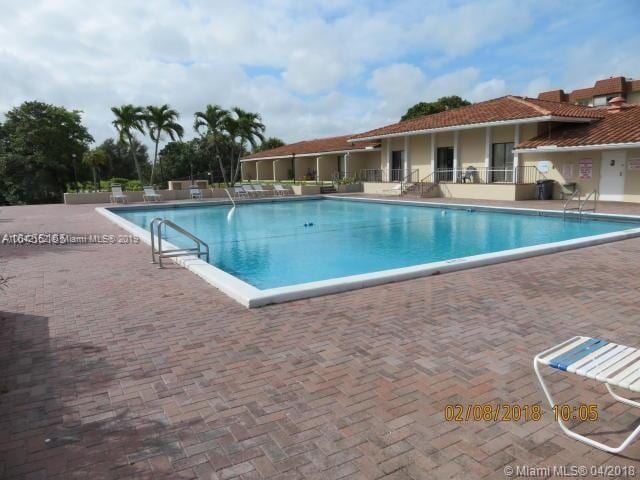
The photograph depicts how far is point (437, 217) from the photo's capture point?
18.0 m

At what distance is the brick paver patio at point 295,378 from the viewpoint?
2.76m

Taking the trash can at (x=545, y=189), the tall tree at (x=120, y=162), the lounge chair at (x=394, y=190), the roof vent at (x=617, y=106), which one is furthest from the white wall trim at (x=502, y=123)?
the tall tree at (x=120, y=162)

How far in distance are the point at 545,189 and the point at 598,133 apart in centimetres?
301

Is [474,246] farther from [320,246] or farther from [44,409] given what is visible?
[44,409]

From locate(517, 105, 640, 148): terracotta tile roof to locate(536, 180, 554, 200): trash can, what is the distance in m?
1.67

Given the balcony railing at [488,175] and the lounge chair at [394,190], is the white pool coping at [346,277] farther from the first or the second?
the lounge chair at [394,190]

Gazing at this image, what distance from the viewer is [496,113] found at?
77.2ft

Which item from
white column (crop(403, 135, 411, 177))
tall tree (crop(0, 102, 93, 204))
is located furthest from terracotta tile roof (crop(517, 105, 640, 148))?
tall tree (crop(0, 102, 93, 204))

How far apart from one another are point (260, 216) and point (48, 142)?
23.3m

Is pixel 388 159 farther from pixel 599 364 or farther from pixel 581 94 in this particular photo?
pixel 581 94

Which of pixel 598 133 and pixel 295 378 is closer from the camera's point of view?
pixel 295 378

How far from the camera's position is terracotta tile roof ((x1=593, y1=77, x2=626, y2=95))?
49.3 meters

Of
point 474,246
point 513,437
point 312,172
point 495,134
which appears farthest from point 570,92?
point 513,437

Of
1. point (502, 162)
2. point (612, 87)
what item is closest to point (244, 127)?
point (502, 162)
